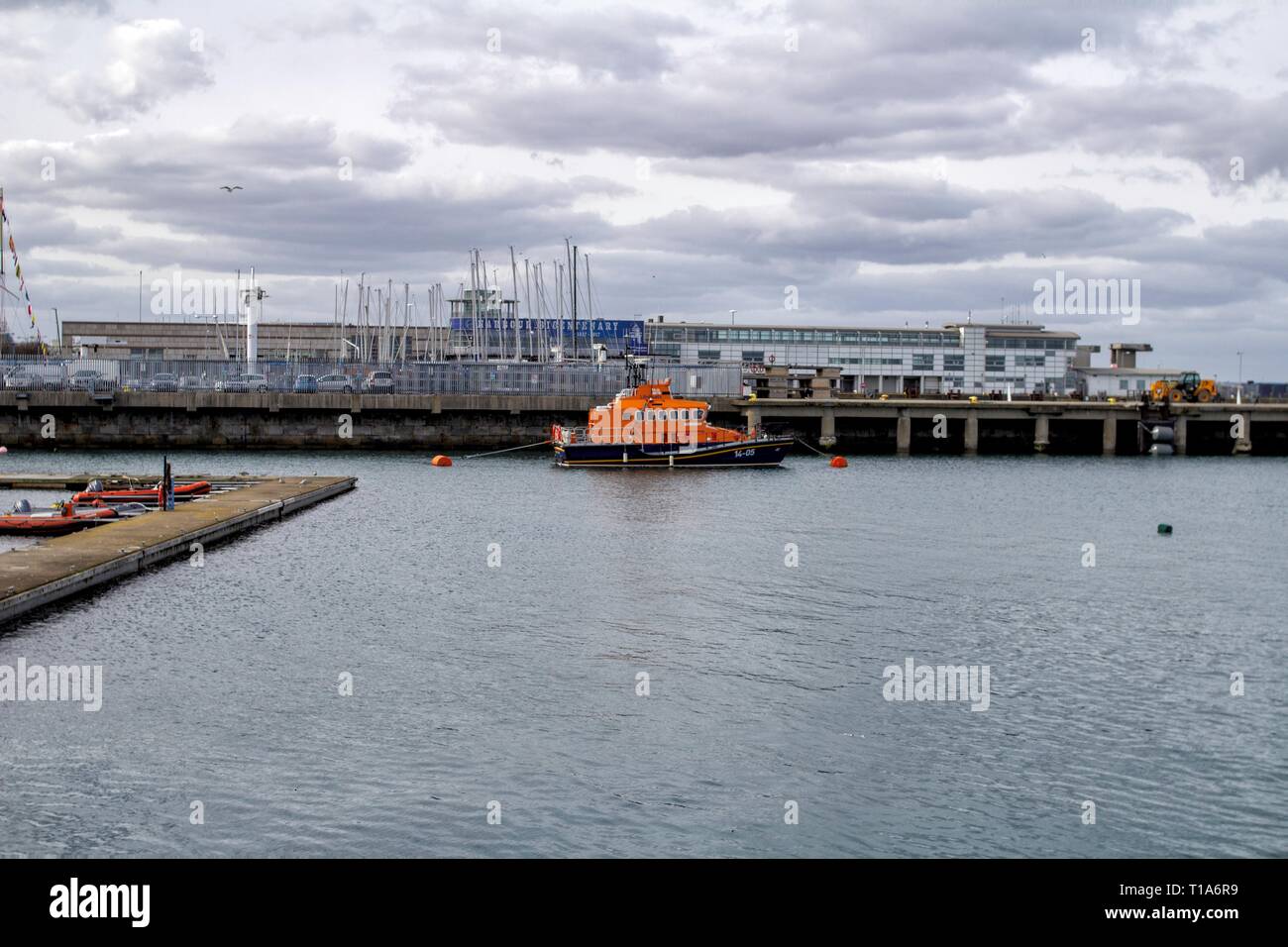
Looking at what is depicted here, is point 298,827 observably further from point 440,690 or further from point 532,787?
point 440,690

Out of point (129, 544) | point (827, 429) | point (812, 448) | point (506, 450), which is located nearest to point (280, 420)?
point (506, 450)

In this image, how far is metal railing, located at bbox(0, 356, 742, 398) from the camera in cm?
11000

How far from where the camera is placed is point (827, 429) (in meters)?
102

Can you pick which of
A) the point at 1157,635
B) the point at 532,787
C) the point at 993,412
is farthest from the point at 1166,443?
the point at 532,787

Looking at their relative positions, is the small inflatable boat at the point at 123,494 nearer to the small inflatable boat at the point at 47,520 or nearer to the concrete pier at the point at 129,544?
the concrete pier at the point at 129,544

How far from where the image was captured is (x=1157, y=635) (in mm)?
30578

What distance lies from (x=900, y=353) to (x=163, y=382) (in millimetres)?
88642

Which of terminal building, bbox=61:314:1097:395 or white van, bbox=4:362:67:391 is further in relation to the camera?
terminal building, bbox=61:314:1097:395

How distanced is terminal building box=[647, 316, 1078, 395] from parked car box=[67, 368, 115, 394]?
6877 centimetres

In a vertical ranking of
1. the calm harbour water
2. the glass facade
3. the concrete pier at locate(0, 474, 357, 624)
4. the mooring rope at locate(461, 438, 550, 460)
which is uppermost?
the glass facade

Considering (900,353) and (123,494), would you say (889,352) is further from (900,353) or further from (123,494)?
(123,494)

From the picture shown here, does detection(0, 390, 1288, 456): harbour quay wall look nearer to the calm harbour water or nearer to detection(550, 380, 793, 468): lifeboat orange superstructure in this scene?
detection(550, 380, 793, 468): lifeboat orange superstructure

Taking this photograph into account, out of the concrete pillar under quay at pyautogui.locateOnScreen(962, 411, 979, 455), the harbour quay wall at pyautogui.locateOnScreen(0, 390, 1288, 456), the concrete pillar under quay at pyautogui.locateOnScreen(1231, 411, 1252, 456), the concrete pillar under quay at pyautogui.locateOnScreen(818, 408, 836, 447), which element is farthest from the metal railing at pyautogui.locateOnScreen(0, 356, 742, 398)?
the concrete pillar under quay at pyautogui.locateOnScreen(1231, 411, 1252, 456)

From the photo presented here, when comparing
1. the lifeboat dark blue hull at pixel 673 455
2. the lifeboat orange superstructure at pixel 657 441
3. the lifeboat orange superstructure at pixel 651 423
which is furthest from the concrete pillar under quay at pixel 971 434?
the lifeboat orange superstructure at pixel 651 423
